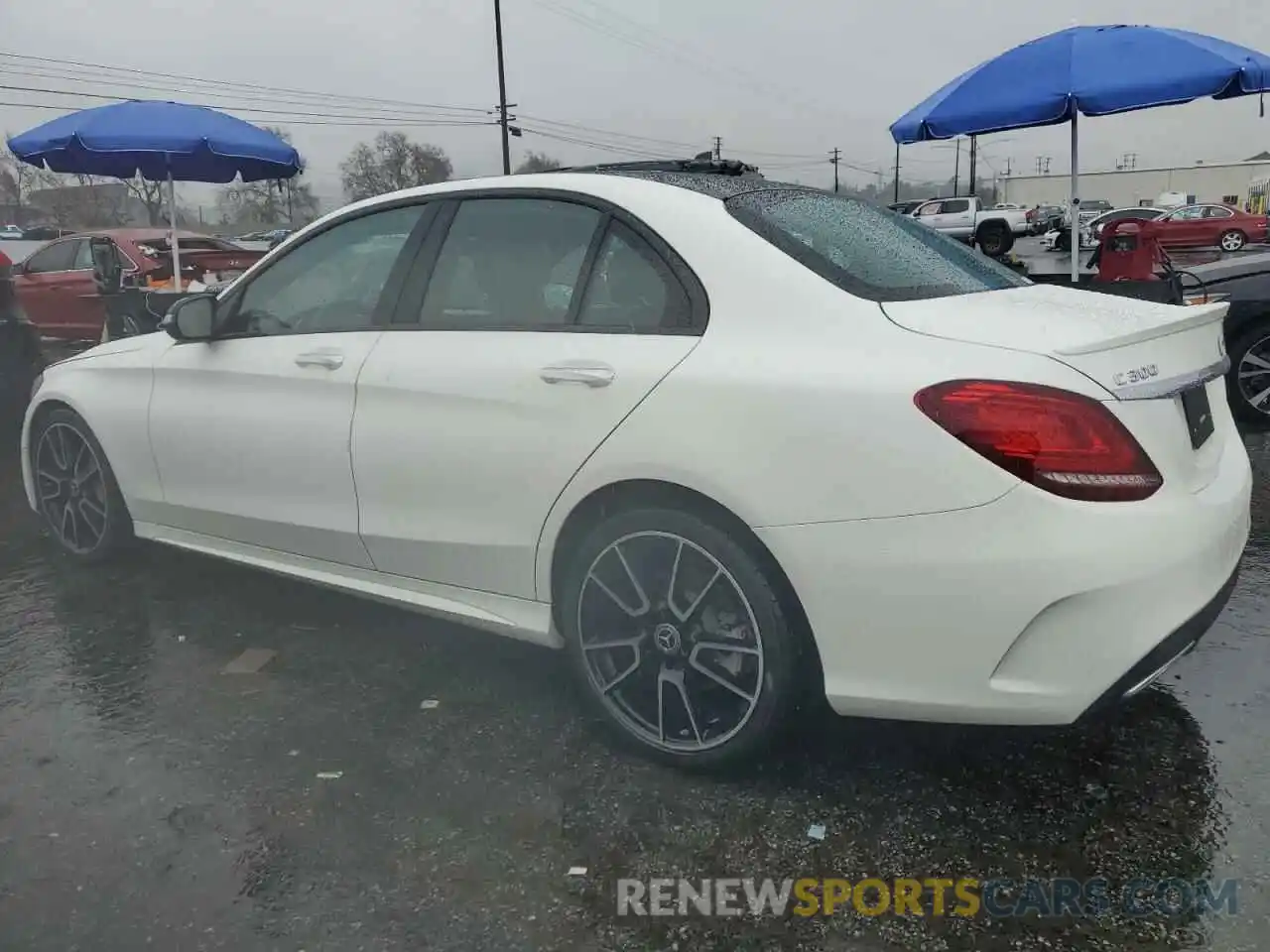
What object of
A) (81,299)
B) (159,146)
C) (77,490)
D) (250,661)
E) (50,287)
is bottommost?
(250,661)

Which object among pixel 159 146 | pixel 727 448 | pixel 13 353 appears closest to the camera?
pixel 727 448

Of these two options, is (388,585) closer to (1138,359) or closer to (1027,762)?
(1027,762)

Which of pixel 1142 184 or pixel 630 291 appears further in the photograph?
pixel 1142 184

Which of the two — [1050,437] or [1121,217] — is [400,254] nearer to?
A: [1050,437]

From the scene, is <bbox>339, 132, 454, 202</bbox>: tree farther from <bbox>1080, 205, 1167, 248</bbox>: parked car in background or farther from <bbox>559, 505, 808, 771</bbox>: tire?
<bbox>559, 505, 808, 771</bbox>: tire

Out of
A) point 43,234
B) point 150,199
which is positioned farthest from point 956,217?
point 150,199

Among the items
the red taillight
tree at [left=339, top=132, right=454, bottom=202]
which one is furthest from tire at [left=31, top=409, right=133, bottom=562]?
tree at [left=339, top=132, right=454, bottom=202]

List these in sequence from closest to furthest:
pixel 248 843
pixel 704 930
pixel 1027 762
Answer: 1. pixel 704 930
2. pixel 248 843
3. pixel 1027 762

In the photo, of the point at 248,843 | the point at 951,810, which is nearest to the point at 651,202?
the point at 951,810

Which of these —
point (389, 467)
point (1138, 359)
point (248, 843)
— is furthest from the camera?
point (389, 467)

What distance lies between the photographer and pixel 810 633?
2496mm

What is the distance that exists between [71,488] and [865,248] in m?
3.50

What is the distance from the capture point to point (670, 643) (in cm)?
268

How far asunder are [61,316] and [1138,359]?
1324 centimetres
